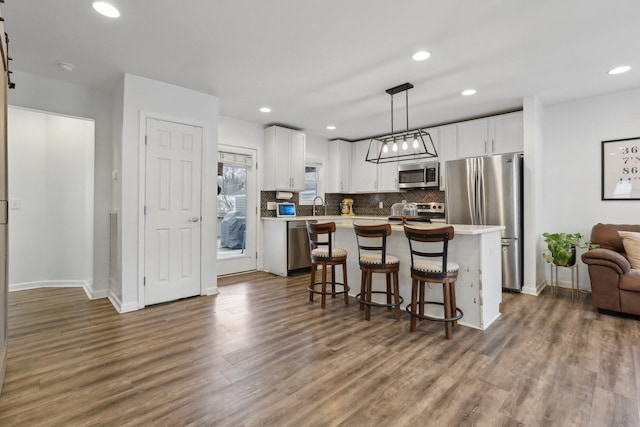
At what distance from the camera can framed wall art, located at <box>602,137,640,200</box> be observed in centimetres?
372

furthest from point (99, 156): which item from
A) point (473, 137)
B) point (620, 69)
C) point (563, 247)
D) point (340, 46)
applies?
point (620, 69)

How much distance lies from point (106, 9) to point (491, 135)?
472 cm

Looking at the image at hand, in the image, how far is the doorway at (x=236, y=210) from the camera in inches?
198

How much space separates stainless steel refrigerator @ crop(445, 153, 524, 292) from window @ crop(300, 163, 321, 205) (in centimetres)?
286

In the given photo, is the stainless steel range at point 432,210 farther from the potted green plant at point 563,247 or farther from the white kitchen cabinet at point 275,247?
the white kitchen cabinet at point 275,247

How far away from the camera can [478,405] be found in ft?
5.68

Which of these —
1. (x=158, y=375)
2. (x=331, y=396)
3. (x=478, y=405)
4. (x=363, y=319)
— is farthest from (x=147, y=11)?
(x=478, y=405)

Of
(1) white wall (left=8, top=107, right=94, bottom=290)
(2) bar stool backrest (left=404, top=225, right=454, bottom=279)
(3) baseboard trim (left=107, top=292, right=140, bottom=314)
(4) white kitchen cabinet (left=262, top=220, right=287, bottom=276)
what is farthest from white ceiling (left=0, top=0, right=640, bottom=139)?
(3) baseboard trim (left=107, top=292, right=140, bottom=314)

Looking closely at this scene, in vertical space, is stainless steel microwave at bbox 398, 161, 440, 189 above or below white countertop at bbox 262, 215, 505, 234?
above

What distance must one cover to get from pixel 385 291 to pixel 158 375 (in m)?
2.29

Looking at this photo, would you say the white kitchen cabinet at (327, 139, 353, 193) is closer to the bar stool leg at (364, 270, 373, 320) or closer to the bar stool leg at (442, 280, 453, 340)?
the bar stool leg at (364, 270, 373, 320)

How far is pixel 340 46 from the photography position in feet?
8.97

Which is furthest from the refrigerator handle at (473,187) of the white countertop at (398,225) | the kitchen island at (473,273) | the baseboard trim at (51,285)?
the baseboard trim at (51,285)

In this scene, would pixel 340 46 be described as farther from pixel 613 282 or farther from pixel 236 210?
pixel 613 282
